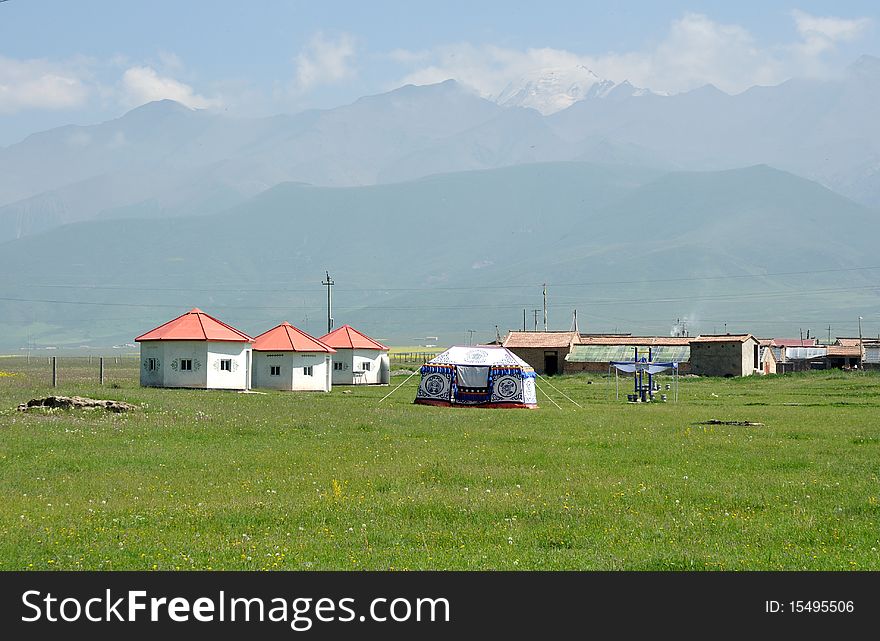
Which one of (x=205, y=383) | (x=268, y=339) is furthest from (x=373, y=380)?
(x=205, y=383)

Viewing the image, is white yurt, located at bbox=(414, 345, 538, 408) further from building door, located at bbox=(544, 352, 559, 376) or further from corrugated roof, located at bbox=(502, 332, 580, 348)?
building door, located at bbox=(544, 352, 559, 376)

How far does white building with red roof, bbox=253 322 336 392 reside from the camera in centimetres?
6900

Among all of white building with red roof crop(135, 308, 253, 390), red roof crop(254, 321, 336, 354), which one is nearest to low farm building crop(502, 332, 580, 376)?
red roof crop(254, 321, 336, 354)

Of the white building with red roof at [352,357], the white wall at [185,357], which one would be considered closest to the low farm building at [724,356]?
the white building with red roof at [352,357]

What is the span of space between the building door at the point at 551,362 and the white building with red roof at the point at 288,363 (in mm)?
45160

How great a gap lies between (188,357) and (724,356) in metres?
59.5

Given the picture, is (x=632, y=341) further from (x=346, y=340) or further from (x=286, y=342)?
(x=286, y=342)

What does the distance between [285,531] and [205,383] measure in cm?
4776

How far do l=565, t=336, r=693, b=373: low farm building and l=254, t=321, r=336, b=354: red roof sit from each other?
43.2 metres

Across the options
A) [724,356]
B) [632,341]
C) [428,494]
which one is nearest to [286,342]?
[724,356]

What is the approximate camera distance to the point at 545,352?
112m

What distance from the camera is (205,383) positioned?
6203 cm

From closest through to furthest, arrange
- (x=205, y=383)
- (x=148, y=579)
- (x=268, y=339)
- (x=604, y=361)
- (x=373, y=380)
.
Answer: (x=148, y=579) → (x=205, y=383) → (x=268, y=339) → (x=373, y=380) → (x=604, y=361)

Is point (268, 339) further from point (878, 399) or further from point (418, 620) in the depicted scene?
point (418, 620)
